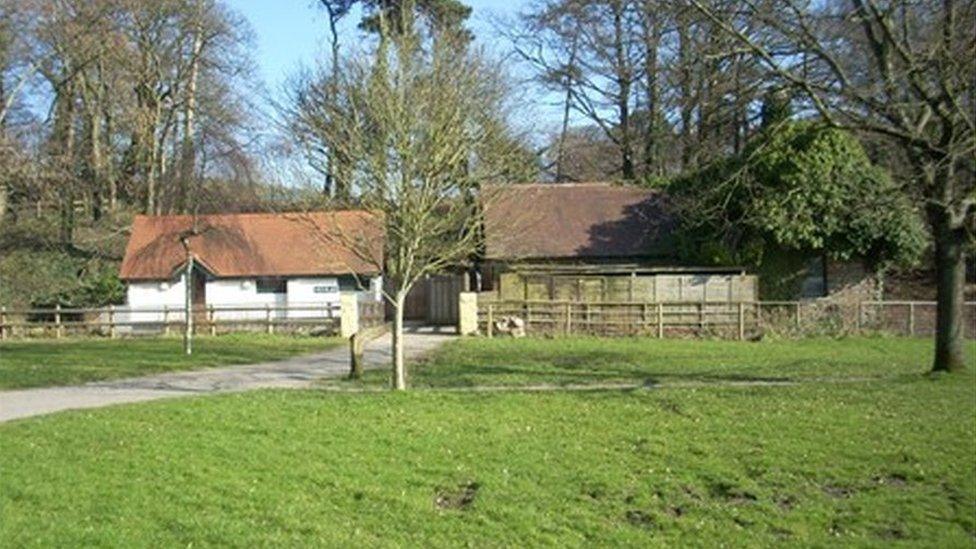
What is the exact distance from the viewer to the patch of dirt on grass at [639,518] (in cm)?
840

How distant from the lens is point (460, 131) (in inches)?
675

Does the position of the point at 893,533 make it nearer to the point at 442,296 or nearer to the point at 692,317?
the point at 692,317

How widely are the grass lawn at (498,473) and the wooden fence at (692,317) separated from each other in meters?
16.6

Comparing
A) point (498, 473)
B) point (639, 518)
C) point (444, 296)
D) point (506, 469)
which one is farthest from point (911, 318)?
point (639, 518)

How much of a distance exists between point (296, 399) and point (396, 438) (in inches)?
154

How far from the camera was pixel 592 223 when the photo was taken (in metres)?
38.8

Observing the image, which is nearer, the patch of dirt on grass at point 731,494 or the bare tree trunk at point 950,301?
the patch of dirt on grass at point 731,494

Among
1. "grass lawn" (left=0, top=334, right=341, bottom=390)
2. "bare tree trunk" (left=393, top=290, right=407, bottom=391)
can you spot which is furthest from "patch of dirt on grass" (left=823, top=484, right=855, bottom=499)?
"grass lawn" (left=0, top=334, right=341, bottom=390)

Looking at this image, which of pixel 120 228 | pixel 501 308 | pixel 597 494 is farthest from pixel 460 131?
pixel 120 228

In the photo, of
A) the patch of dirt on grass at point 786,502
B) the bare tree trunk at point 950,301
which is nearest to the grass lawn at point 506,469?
the patch of dirt on grass at point 786,502

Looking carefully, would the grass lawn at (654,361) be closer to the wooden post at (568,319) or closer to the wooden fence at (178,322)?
the wooden post at (568,319)

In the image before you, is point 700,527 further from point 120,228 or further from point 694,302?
point 120,228

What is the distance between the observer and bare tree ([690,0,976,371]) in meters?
15.3

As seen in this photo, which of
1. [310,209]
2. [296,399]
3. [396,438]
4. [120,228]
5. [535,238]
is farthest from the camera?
[120,228]
